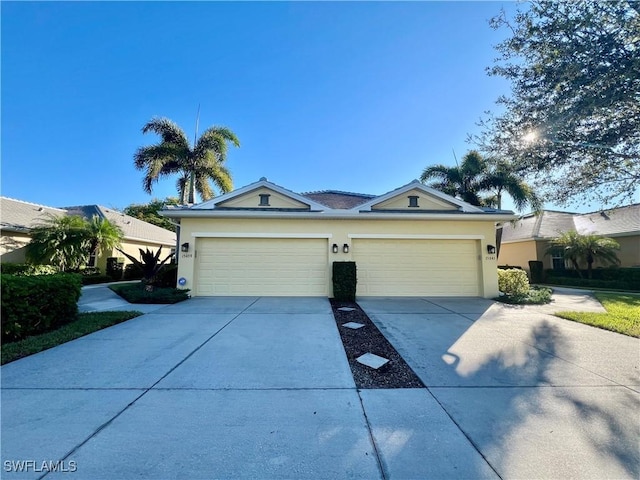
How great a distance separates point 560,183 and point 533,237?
13.2m

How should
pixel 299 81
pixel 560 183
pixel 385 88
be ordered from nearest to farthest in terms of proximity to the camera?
pixel 560 183, pixel 385 88, pixel 299 81

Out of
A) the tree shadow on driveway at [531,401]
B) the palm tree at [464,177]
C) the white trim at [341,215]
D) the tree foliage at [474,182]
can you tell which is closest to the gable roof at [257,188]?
the white trim at [341,215]

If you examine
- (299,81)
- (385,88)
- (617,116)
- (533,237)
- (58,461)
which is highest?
(299,81)

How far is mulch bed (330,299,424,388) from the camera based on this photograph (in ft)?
11.4

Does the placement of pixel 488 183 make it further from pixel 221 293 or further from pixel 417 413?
pixel 417 413

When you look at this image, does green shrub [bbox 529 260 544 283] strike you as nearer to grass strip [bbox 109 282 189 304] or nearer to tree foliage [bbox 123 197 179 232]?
grass strip [bbox 109 282 189 304]

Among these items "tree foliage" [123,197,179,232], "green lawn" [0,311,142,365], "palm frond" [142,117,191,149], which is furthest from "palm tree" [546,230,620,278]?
"tree foliage" [123,197,179,232]

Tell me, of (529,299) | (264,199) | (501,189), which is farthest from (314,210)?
(501,189)

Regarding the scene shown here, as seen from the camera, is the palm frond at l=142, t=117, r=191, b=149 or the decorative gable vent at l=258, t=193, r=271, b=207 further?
the palm frond at l=142, t=117, r=191, b=149

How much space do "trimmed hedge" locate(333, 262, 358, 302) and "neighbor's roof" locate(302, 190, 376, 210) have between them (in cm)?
531

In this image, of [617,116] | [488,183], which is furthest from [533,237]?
[617,116]

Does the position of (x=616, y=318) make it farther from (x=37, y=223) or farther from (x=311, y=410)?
(x=37, y=223)

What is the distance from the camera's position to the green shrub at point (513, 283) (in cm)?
1040

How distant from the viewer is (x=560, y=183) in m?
7.72
